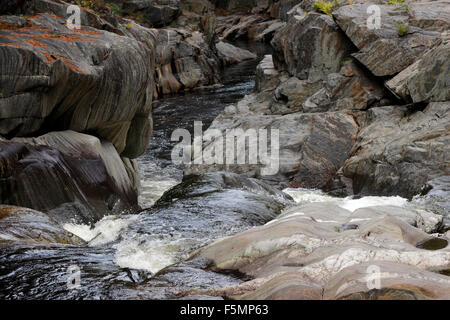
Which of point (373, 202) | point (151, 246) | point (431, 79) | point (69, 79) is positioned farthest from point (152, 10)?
point (151, 246)

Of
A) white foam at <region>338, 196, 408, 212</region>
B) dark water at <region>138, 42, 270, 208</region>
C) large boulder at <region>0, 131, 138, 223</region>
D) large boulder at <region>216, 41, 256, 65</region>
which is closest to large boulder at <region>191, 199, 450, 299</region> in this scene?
white foam at <region>338, 196, 408, 212</region>

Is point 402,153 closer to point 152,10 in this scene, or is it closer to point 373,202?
point 373,202

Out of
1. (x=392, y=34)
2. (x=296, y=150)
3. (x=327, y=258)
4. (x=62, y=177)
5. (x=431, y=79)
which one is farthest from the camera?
(x=392, y=34)

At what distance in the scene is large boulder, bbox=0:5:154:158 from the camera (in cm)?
981

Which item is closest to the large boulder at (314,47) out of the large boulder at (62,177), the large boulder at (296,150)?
the large boulder at (296,150)

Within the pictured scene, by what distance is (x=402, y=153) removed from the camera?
1339 centimetres

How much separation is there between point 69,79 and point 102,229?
11.4ft

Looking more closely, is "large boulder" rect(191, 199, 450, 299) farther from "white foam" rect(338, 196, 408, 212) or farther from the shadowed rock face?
the shadowed rock face

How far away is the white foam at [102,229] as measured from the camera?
31.0 ft

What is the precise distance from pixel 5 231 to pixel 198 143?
11.9 meters

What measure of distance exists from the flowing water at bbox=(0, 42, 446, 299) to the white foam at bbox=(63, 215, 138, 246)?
2 cm

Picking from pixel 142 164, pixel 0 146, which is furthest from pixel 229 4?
pixel 0 146

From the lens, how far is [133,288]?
5.87 m

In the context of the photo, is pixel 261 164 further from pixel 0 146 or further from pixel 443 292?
pixel 443 292
